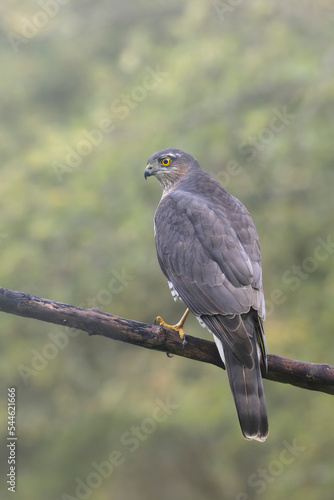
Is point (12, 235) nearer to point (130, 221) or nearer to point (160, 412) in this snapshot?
point (130, 221)

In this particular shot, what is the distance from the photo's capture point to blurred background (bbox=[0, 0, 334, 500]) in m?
6.54

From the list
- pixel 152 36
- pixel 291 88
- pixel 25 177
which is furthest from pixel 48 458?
pixel 152 36

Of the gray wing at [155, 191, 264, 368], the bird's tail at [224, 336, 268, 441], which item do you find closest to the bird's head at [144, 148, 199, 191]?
the gray wing at [155, 191, 264, 368]

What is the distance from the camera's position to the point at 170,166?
516cm

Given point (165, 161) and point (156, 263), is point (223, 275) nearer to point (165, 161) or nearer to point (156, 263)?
point (165, 161)

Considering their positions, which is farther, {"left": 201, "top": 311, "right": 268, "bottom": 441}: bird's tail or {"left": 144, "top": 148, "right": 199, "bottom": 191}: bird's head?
{"left": 144, "top": 148, "right": 199, "bottom": 191}: bird's head

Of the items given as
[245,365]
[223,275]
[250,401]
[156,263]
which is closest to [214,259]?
[223,275]

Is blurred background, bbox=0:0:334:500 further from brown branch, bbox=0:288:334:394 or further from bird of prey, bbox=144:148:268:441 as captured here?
brown branch, bbox=0:288:334:394

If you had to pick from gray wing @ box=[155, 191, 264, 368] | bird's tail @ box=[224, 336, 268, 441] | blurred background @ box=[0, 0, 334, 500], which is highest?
gray wing @ box=[155, 191, 264, 368]

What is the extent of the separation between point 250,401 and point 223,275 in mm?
788

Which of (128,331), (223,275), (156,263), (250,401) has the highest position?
(223,275)

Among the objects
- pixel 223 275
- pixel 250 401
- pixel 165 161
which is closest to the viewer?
pixel 250 401

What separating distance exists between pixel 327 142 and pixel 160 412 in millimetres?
3336

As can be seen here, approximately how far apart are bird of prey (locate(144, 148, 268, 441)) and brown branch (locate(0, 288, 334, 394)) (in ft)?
0.31
